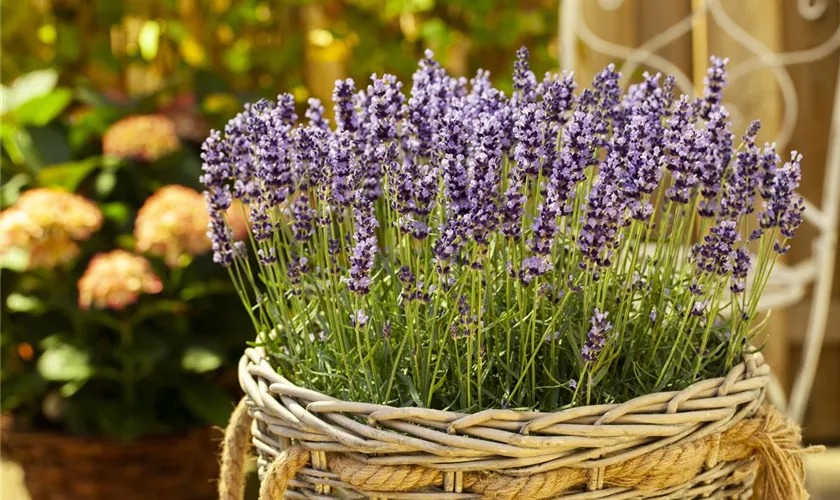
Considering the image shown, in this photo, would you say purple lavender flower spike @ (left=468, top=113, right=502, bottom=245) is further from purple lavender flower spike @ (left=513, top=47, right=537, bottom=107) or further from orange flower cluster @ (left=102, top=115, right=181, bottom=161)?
orange flower cluster @ (left=102, top=115, right=181, bottom=161)

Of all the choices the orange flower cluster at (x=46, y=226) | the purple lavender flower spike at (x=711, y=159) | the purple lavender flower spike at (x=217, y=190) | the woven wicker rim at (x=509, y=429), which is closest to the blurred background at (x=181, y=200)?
the orange flower cluster at (x=46, y=226)

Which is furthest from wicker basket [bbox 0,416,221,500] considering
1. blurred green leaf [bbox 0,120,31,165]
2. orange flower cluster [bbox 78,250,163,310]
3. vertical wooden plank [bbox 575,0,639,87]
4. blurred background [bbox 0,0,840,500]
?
vertical wooden plank [bbox 575,0,639,87]

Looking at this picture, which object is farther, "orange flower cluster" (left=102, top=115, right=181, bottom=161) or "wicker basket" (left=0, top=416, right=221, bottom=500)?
"orange flower cluster" (left=102, top=115, right=181, bottom=161)

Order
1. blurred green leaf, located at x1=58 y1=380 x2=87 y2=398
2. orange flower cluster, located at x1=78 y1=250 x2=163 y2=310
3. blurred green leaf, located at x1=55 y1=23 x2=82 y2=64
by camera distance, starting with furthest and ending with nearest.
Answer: blurred green leaf, located at x1=55 y1=23 x2=82 y2=64, blurred green leaf, located at x1=58 y1=380 x2=87 y2=398, orange flower cluster, located at x1=78 y1=250 x2=163 y2=310

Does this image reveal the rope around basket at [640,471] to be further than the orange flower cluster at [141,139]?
No

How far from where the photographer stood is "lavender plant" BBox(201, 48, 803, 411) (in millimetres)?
784

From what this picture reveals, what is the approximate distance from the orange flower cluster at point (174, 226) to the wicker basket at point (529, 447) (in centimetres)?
96

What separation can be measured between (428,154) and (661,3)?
1535 millimetres

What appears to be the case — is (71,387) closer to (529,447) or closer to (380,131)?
(380,131)

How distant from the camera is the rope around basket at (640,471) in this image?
79cm

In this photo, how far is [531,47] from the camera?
298 cm

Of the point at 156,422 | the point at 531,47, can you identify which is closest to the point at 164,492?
the point at 156,422

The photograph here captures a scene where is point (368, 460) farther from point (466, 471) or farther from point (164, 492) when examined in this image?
point (164, 492)

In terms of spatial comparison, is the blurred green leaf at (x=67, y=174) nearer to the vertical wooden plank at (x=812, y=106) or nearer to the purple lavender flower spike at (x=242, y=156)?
the purple lavender flower spike at (x=242, y=156)
